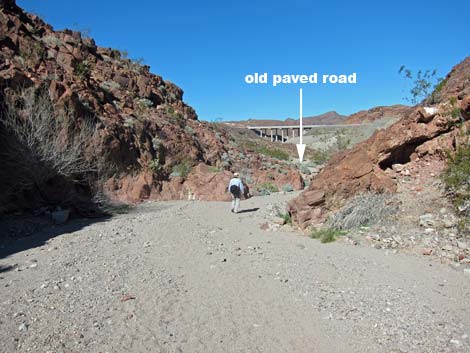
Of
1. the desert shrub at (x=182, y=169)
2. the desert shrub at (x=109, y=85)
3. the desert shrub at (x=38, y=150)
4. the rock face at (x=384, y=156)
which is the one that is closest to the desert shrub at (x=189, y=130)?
the desert shrub at (x=109, y=85)

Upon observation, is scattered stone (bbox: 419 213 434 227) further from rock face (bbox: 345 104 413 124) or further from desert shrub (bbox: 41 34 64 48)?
rock face (bbox: 345 104 413 124)

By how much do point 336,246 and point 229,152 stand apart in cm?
1462

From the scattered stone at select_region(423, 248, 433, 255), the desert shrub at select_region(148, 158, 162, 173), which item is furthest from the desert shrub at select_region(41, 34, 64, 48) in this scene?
the scattered stone at select_region(423, 248, 433, 255)

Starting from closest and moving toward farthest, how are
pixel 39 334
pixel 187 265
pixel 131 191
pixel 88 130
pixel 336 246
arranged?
pixel 39 334
pixel 187 265
pixel 336 246
pixel 88 130
pixel 131 191

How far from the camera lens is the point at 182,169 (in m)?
15.4

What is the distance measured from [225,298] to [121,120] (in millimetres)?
11990

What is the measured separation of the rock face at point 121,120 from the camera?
39.9 ft

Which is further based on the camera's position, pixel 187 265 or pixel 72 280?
pixel 187 265

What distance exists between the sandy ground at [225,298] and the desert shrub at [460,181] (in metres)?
1.29

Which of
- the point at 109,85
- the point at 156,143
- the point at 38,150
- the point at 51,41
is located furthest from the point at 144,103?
the point at 38,150

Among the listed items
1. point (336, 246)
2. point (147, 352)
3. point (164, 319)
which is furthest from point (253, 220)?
point (147, 352)

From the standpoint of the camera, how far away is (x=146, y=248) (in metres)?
6.50

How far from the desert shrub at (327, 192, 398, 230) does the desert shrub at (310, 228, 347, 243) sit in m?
0.15

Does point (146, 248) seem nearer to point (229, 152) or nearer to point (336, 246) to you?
point (336, 246)
